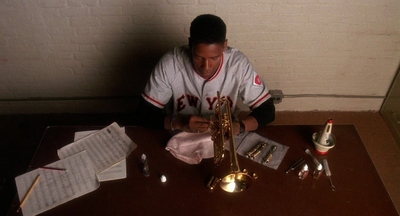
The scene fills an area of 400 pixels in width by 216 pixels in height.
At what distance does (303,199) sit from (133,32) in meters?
2.00

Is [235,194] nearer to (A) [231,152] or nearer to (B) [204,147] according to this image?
(A) [231,152]

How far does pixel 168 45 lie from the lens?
2832 mm

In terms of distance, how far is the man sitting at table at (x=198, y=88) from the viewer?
198 centimetres

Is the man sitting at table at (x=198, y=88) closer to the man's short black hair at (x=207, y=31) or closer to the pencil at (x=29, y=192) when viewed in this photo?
the man's short black hair at (x=207, y=31)

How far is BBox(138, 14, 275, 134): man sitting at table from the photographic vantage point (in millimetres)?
1979

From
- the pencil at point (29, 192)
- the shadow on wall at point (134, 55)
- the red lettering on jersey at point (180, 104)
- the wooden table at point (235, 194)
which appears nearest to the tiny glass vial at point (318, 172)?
the wooden table at point (235, 194)

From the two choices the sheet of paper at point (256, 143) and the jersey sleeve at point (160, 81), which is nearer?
the sheet of paper at point (256, 143)

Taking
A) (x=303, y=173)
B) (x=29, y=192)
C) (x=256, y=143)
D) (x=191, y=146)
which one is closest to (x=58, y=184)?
(x=29, y=192)

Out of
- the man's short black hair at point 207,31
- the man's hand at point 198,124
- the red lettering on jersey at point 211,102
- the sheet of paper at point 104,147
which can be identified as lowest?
the sheet of paper at point 104,147

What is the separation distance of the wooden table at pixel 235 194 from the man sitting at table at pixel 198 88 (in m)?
0.26

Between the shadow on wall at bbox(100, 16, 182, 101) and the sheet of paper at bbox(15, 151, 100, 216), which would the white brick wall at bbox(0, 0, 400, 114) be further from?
the sheet of paper at bbox(15, 151, 100, 216)

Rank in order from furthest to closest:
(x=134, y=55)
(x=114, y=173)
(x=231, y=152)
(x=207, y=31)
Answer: (x=134, y=55) → (x=207, y=31) → (x=114, y=173) → (x=231, y=152)

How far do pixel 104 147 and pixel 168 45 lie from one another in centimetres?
133

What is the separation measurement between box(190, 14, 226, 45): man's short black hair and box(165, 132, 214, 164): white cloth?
0.56m
